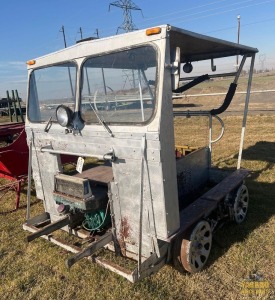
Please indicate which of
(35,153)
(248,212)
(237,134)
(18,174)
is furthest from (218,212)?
(237,134)

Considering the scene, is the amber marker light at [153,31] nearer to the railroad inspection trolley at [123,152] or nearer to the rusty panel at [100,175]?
the railroad inspection trolley at [123,152]

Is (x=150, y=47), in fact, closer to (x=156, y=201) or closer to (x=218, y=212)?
(x=156, y=201)

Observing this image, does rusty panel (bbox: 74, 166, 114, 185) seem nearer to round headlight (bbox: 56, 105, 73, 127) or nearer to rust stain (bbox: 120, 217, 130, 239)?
rust stain (bbox: 120, 217, 130, 239)

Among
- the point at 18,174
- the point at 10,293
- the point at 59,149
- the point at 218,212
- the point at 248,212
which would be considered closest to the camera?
the point at 10,293

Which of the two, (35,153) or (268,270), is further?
(35,153)

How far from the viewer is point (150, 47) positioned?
8.79ft

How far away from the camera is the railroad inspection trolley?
2.70 metres

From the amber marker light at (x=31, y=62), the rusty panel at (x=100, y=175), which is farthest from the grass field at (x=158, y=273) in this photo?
the amber marker light at (x=31, y=62)

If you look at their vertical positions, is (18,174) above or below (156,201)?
below

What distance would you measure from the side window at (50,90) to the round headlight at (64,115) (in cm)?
18

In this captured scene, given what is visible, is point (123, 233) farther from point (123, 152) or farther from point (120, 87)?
point (120, 87)

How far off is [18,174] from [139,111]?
3787mm

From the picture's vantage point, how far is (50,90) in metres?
3.87

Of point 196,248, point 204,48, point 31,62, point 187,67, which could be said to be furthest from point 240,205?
point 31,62
